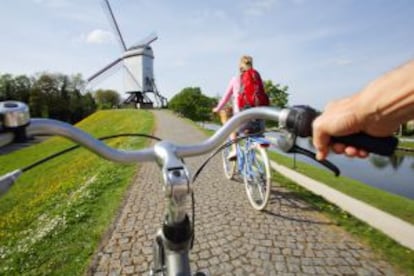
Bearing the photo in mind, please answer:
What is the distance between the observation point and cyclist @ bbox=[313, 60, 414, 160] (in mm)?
1035

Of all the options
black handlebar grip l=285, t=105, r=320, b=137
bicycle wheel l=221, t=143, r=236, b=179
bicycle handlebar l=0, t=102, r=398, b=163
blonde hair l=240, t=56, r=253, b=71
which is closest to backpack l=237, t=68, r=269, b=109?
blonde hair l=240, t=56, r=253, b=71

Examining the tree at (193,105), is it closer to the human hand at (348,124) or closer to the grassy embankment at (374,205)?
the grassy embankment at (374,205)

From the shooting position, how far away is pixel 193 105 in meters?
64.9

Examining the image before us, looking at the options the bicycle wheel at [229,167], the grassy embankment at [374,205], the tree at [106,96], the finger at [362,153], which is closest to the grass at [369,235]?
the grassy embankment at [374,205]

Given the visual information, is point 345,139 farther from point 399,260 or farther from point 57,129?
point 399,260

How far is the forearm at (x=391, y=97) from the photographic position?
1023mm

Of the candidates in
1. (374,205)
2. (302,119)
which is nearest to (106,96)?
(374,205)

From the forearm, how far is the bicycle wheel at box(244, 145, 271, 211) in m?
4.35

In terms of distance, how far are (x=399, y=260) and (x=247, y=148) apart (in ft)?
9.66

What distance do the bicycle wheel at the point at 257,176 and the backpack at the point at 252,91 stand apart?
27.1 inches

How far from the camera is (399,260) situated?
4250mm

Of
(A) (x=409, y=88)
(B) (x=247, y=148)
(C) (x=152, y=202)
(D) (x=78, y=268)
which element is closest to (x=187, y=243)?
(A) (x=409, y=88)

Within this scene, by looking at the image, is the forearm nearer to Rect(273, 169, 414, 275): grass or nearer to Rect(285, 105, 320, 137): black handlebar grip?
Rect(285, 105, 320, 137): black handlebar grip

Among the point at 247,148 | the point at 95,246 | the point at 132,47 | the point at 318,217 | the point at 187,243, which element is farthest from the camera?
the point at 132,47
